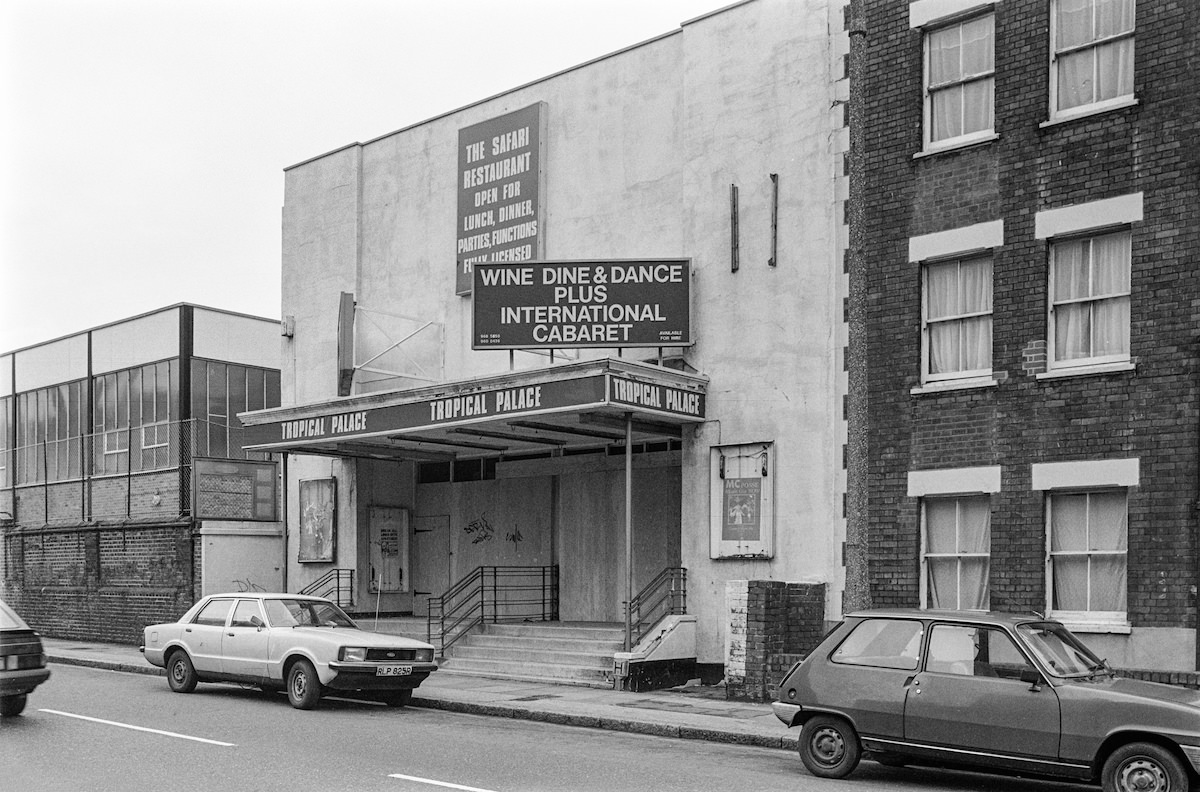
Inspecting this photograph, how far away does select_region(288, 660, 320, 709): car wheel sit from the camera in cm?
1576

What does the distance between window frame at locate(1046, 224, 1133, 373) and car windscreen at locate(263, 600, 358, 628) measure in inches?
381

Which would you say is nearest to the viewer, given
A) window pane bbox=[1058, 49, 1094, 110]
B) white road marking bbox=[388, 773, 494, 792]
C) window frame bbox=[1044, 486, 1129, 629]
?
white road marking bbox=[388, 773, 494, 792]

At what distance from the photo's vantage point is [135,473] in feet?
99.8

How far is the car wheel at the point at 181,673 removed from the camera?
1762cm

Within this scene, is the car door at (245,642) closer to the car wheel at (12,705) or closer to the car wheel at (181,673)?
the car wheel at (181,673)

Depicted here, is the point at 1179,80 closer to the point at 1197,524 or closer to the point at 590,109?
the point at 1197,524

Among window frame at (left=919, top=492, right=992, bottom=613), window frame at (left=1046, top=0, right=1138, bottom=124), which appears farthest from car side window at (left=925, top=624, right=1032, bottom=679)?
window frame at (left=1046, top=0, right=1138, bottom=124)

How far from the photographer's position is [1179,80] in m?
15.0

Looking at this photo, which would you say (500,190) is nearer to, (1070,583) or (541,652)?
(541,652)

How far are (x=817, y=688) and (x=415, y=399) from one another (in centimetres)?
1008

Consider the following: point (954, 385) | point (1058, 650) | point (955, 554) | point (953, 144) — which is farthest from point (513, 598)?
point (1058, 650)

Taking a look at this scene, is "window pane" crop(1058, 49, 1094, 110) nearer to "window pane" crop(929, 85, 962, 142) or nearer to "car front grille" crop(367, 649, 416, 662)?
"window pane" crop(929, 85, 962, 142)

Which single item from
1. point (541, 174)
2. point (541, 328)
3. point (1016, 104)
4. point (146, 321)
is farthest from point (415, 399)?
→ point (146, 321)

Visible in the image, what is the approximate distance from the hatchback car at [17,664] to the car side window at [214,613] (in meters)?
3.34
